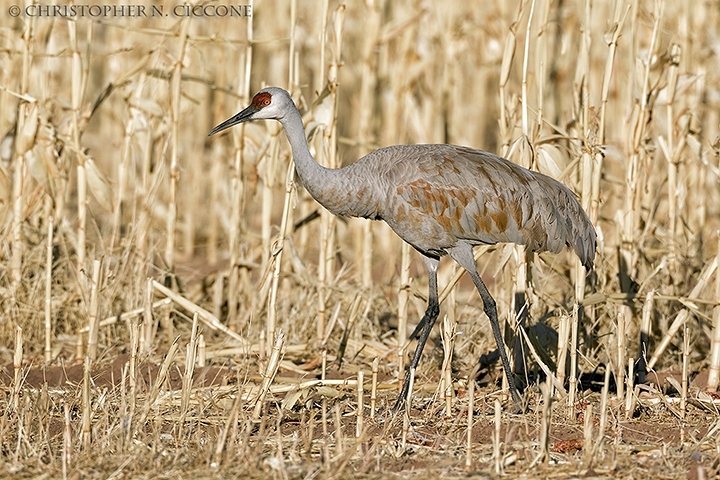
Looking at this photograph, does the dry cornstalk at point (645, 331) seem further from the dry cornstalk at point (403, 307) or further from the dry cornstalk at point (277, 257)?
the dry cornstalk at point (277, 257)

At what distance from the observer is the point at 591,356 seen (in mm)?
5598

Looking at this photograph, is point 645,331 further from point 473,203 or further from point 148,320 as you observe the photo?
point 148,320

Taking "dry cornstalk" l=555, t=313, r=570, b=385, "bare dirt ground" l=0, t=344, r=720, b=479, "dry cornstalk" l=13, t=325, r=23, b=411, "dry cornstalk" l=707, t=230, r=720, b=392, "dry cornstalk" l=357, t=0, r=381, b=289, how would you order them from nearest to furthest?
"bare dirt ground" l=0, t=344, r=720, b=479 → "dry cornstalk" l=13, t=325, r=23, b=411 → "dry cornstalk" l=555, t=313, r=570, b=385 → "dry cornstalk" l=707, t=230, r=720, b=392 → "dry cornstalk" l=357, t=0, r=381, b=289

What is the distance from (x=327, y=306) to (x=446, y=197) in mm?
1592

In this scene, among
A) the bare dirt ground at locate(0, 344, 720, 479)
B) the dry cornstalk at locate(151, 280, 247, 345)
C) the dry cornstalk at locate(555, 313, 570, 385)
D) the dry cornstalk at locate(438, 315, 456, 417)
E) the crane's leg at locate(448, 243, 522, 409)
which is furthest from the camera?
the dry cornstalk at locate(151, 280, 247, 345)

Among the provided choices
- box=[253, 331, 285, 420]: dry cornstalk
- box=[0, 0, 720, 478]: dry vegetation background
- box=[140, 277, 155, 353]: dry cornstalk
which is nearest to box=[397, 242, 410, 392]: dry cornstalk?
box=[0, 0, 720, 478]: dry vegetation background

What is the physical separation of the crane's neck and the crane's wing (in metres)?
0.17

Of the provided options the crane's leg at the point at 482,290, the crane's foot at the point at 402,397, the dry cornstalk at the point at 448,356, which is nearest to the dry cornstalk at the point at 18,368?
the crane's foot at the point at 402,397

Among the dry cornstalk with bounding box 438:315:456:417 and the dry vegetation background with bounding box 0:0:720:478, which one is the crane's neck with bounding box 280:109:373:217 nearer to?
the dry vegetation background with bounding box 0:0:720:478

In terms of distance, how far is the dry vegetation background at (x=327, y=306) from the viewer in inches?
158

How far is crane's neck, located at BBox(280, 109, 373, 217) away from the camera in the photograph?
4816 mm

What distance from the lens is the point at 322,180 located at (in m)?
4.81

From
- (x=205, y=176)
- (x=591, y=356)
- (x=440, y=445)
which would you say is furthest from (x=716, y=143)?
(x=205, y=176)

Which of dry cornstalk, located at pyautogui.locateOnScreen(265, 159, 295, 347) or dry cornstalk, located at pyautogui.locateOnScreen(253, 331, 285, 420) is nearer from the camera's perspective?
dry cornstalk, located at pyautogui.locateOnScreen(253, 331, 285, 420)
